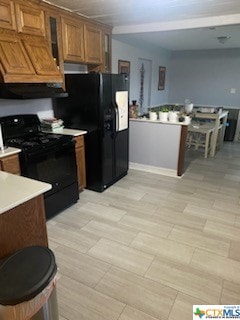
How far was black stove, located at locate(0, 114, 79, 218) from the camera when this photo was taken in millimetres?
2434

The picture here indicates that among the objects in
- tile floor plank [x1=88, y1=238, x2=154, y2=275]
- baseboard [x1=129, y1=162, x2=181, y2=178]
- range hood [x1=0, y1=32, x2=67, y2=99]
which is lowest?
tile floor plank [x1=88, y1=238, x2=154, y2=275]

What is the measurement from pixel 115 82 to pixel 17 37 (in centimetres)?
128

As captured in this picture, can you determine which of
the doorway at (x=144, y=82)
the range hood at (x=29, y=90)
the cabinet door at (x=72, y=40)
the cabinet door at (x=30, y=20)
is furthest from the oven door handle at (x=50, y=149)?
the doorway at (x=144, y=82)

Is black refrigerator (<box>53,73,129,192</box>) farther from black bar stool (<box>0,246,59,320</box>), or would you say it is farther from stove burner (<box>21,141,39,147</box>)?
black bar stool (<box>0,246,59,320</box>)

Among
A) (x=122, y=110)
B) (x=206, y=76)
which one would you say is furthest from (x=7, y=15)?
A: (x=206, y=76)

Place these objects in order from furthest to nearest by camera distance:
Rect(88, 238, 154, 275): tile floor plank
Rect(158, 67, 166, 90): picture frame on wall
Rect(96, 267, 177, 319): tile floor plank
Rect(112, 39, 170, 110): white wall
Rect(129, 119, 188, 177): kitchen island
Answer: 1. Rect(158, 67, 166, 90): picture frame on wall
2. Rect(112, 39, 170, 110): white wall
3. Rect(129, 119, 188, 177): kitchen island
4. Rect(88, 238, 154, 275): tile floor plank
5. Rect(96, 267, 177, 319): tile floor plank

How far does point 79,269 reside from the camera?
78.3 inches

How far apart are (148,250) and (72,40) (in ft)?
9.04

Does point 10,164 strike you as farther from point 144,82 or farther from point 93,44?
point 144,82

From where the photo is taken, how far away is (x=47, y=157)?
2.57m

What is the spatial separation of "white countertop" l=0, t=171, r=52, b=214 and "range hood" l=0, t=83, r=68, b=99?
1124 millimetres

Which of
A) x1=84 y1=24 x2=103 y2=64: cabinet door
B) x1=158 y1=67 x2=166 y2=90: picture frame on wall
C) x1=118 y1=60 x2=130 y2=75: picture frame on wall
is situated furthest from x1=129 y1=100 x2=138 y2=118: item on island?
x1=158 y1=67 x2=166 y2=90: picture frame on wall

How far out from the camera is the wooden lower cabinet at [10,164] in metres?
2.20

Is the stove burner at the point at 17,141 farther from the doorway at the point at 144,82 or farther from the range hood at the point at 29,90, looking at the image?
the doorway at the point at 144,82
